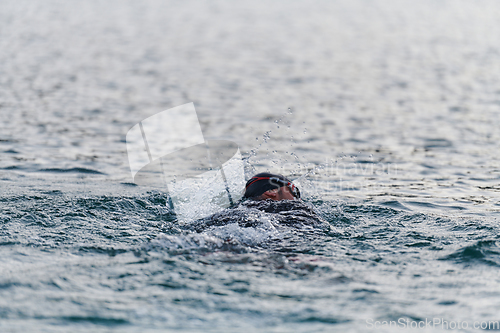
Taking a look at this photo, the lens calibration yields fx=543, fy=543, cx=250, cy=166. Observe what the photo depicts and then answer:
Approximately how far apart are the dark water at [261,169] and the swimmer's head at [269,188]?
356mm

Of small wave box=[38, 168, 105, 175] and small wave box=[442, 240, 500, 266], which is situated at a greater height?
small wave box=[38, 168, 105, 175]

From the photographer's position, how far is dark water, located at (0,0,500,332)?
4.80 metres

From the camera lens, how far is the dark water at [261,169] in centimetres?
480

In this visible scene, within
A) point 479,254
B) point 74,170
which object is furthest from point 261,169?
point 479,254

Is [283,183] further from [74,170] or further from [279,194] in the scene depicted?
[74,170]

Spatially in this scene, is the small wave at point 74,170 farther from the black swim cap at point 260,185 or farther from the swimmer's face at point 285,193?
the swimmer's face at point 285,193

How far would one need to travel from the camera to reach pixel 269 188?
280 inches

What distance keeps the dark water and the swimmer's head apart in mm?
356

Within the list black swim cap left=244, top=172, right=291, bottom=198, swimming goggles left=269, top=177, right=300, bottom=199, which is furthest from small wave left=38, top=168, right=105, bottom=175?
swimming goggles left=269, top=177, right=300, bottom=199

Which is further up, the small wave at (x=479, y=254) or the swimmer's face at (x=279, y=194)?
the swimmer's face at (x=279, y=194)

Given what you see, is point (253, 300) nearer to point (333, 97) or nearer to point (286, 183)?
point (286, 183)

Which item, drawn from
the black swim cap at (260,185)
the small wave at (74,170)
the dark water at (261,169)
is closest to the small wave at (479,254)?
the dark water at (261,169)

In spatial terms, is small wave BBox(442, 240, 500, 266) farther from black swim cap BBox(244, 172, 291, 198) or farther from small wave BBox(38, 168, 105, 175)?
small wave BBox(38, 168, 105, 175)

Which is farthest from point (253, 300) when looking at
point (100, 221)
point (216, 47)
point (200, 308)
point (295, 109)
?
point (216, 47)
